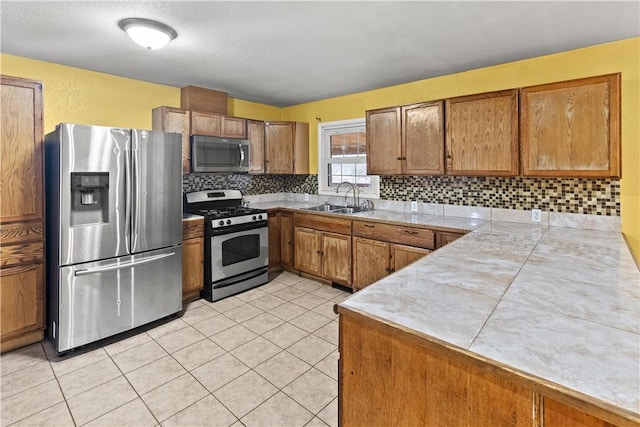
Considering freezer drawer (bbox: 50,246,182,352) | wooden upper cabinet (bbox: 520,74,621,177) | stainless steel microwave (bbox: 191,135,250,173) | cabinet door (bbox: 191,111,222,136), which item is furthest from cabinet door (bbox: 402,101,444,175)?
freezer drawer (bbox: 50,246,182,352)

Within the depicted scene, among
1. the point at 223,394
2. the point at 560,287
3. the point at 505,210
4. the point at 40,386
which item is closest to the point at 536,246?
the point at 560,287

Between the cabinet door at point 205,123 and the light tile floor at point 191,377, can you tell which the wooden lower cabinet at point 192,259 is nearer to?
the light tile floor at point 191,377

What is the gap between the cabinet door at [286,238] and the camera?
441 cm

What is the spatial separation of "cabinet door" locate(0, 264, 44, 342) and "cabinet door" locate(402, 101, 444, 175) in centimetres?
339

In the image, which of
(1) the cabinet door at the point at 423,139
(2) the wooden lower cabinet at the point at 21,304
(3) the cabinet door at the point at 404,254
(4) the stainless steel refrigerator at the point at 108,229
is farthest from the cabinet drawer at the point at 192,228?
(1) the cabinet door at the point at 423,139

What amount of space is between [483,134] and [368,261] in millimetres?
1645

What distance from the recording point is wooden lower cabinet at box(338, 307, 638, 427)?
2.61 feet

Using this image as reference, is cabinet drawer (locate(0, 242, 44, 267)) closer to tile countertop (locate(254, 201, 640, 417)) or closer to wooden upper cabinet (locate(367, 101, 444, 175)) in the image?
tile countertop (locate(254, 201, 640, 417))

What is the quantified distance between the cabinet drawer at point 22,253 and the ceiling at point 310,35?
1583 millimetres

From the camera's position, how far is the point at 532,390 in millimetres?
790

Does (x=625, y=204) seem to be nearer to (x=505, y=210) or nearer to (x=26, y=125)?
(x=505, y=210)

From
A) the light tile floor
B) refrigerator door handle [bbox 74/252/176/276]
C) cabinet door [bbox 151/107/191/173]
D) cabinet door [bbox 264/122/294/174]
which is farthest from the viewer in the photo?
cabinet door [bbox 264/122/294/174]

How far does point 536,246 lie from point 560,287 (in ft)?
2.85

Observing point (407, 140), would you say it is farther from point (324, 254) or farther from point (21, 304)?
point (21, 304)
